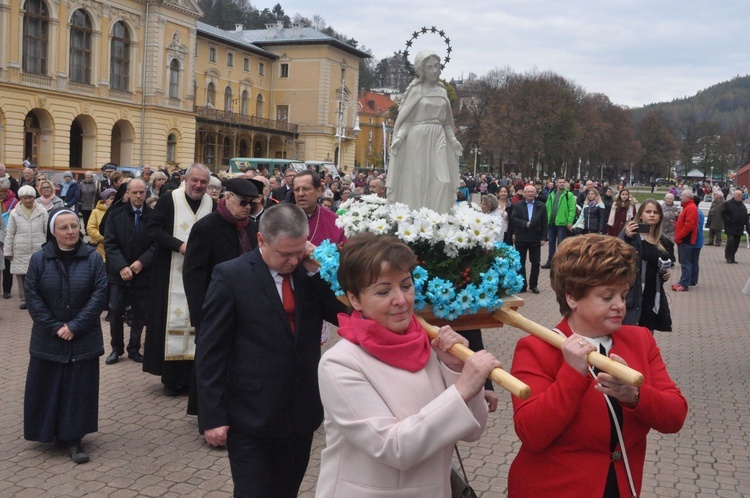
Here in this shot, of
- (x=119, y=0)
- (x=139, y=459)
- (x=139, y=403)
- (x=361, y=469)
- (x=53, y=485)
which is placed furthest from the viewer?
(x=119, y=0)

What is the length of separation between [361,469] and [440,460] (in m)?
0.27

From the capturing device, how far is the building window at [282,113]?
→ 77562 mm

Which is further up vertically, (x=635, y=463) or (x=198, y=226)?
(x=198, y=226)

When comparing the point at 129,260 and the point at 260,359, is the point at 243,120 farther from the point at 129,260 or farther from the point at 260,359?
the point at 260,359

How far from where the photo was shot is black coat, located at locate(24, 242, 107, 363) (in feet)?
18.9

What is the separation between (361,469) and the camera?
249 cm

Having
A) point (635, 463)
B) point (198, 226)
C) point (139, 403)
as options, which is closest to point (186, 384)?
point (139, 403)

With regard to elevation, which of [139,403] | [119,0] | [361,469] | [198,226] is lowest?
[139,403]

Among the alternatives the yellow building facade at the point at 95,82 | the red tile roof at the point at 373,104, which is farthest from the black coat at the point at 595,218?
the red tile roof at the point at 373,104

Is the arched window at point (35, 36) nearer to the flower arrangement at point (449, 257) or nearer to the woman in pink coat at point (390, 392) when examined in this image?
the flower arrangement at point (449, 257)

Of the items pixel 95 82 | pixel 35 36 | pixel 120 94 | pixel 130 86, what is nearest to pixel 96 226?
pixel 35 36

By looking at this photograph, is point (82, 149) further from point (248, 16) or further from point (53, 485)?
point (248, 16)

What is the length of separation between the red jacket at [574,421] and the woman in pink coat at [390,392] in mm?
196

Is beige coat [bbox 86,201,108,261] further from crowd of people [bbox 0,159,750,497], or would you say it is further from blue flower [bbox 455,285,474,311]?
blue flower [bbox 455,285,474,311]
